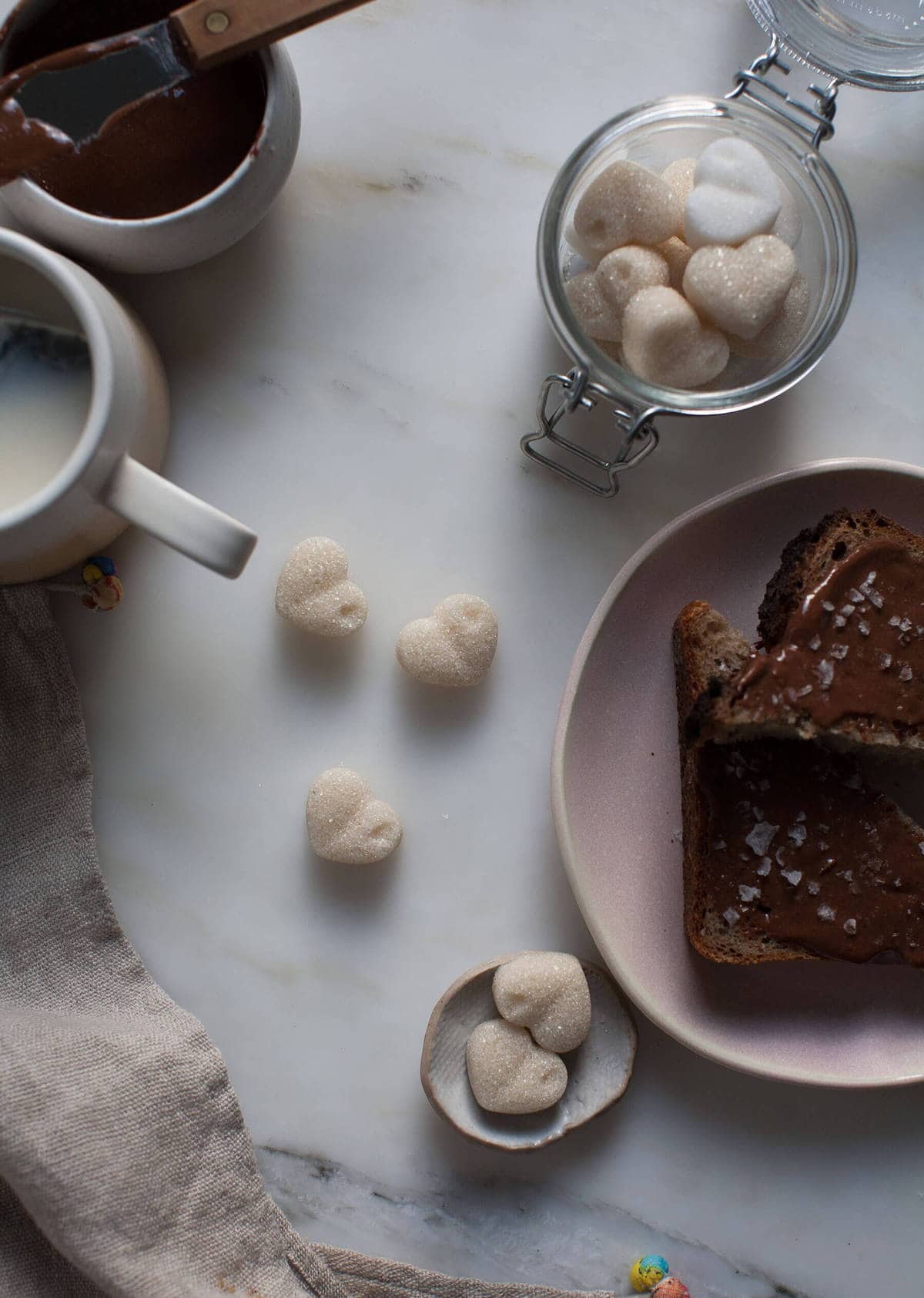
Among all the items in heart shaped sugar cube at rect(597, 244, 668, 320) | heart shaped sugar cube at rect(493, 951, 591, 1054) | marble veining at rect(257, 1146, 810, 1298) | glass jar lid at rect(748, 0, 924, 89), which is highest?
glass jar lid at rect(748, 0, 924, 89)

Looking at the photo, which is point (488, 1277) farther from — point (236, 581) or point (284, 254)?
point (284, 254)

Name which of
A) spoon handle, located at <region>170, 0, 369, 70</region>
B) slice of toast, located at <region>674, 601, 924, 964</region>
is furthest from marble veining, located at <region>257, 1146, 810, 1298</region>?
spoon handle, located at <region>170, 0, 369, 70</region>

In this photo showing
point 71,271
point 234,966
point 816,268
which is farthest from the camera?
point 234,966

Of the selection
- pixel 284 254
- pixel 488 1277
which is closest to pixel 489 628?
pixel 284 254

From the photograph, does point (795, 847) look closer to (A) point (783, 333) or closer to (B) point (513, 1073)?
(B) point (513, 1073)

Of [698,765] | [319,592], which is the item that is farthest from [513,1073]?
[319,592]

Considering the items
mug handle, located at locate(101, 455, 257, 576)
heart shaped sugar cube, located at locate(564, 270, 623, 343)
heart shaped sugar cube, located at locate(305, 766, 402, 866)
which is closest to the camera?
mug handle, located at locate(101, 455, 257, 576)

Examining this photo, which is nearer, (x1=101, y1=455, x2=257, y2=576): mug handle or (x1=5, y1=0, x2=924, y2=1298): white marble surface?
(x1=101, y1=455, x2=257, y2=576): mug handle

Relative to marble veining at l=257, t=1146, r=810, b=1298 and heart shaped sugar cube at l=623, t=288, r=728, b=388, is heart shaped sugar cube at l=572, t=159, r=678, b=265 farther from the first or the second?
marble veining at l=257, t=1146, r=810, b=1298
